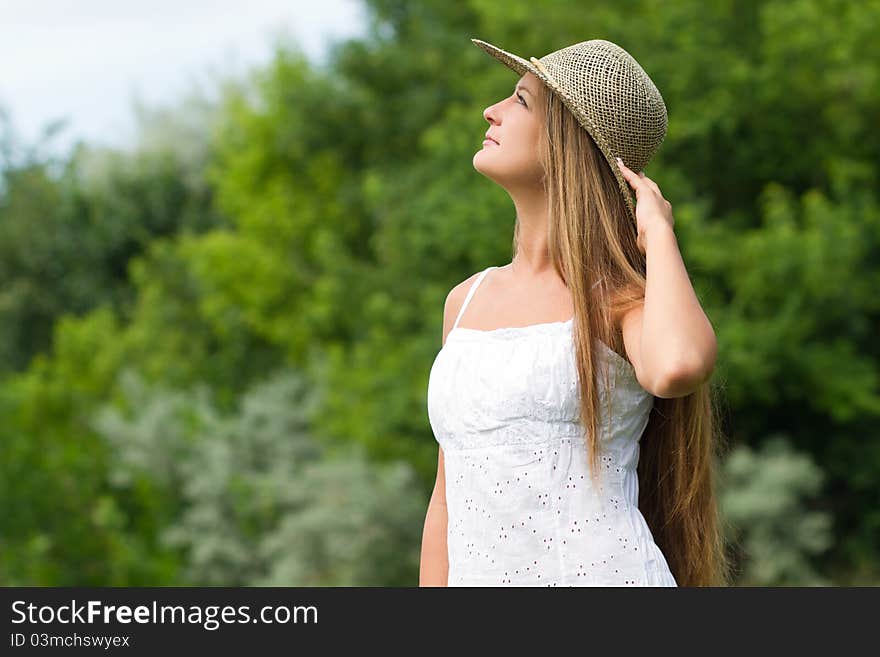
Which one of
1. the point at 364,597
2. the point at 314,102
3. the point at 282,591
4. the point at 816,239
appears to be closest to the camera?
the point at 364,597

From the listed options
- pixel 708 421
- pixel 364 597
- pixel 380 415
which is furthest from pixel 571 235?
pixel 380 415

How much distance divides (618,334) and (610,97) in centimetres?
42

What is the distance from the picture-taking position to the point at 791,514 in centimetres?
1163

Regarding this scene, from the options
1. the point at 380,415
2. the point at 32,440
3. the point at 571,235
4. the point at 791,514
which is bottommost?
the point at 571,235

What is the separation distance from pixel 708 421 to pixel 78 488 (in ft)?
40.7

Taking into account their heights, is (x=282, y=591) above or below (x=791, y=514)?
below

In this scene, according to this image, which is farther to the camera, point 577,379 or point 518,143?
point 518,143

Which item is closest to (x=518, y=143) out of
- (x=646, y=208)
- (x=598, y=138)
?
(x=598, y=138)

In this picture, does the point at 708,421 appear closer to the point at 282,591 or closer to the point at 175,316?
the point at 282,591

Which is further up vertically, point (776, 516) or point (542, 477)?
point (776, 516)

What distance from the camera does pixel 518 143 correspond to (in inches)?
88.2

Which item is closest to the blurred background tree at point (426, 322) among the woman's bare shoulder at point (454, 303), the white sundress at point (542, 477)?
the woman's bare shoulder at point (454, 303)

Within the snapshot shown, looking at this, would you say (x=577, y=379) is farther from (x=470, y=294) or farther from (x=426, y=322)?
(x=426, y=322)

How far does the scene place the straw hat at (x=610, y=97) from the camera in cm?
219
